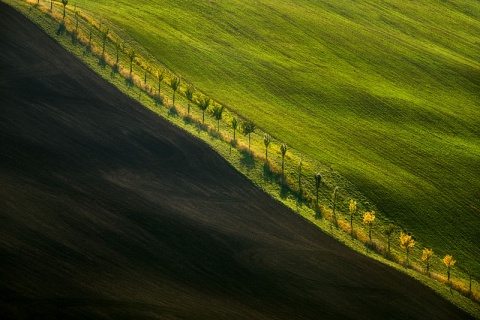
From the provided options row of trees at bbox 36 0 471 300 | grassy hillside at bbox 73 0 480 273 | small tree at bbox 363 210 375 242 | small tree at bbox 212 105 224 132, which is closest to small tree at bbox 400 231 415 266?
row of trees at bbox 36 0 471 300

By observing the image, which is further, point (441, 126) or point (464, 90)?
point (464, 90)

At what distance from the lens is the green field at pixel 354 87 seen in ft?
201

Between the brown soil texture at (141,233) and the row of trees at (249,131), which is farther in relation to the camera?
the row of trees at (249,131)

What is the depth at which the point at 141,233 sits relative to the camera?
146 feet

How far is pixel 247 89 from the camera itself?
7506 cm

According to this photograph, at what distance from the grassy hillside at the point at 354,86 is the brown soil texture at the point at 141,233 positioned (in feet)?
41.3

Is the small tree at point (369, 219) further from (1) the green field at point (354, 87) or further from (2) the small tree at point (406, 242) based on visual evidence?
(1) the green field at point (354, 87)

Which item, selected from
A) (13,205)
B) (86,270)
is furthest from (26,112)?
(86,270)

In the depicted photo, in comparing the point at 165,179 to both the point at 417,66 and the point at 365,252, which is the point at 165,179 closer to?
the point at 365,252

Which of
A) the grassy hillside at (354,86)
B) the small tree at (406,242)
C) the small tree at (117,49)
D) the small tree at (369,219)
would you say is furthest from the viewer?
the small tree at (117,49)

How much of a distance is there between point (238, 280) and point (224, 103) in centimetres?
3100

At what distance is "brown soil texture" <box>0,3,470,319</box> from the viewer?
39.1 meters

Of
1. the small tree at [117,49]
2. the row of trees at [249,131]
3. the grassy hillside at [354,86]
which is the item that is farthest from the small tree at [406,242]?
the small tree at [117,49]

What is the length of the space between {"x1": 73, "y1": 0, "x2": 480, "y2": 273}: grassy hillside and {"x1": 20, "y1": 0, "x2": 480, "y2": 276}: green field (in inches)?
6.6
